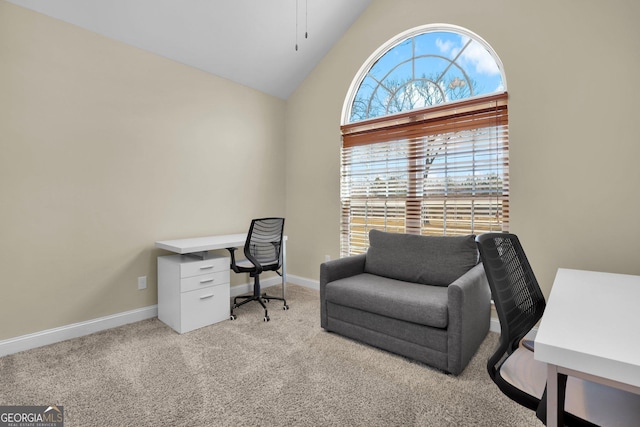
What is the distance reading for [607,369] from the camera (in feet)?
2.27

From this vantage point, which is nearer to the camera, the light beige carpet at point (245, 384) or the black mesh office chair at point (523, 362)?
the black mesh office chair at point (523, 362)

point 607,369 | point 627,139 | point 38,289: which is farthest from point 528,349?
point 38,289

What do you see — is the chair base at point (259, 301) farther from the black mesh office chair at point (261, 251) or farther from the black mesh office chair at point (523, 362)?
the black mesh office chair at point (523, 362)

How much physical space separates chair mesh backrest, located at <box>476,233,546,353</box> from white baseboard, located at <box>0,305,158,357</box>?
3.13m

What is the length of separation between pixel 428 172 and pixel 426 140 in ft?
1.10

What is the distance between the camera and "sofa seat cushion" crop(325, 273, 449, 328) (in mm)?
2059

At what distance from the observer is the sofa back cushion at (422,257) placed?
250 centimetres

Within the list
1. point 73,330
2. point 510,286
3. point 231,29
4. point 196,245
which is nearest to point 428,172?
point 510,286

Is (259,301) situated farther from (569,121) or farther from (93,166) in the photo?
(569,121)

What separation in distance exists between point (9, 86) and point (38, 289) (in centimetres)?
159

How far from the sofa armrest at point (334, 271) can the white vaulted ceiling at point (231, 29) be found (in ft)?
8.39

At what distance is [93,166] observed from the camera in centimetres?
268

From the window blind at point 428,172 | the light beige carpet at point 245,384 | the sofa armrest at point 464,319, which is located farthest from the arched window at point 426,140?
the light beige carpet at point 245,384

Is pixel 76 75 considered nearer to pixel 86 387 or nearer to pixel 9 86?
pixel 9 86
